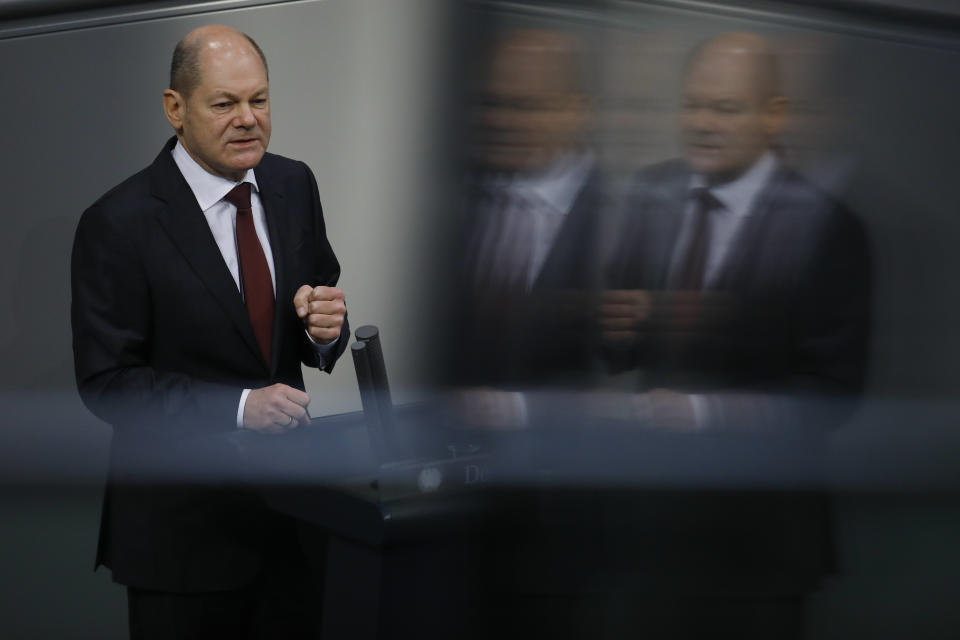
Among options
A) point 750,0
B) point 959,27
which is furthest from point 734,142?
point 959,27

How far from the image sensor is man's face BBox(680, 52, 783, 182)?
142 centimetres

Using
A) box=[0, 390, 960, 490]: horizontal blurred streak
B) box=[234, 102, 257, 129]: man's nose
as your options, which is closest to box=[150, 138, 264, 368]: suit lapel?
box=[234, 102, 257, 129]: man's nose

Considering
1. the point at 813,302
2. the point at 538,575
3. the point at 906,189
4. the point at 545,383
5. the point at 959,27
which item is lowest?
the point at 538,575

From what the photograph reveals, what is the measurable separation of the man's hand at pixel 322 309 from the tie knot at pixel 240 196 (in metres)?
0.16

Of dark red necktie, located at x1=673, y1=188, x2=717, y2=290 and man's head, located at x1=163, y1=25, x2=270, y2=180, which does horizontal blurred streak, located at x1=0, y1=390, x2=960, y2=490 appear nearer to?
dark red necktie, located at x1=673, y1=188, x2=717, y2=290

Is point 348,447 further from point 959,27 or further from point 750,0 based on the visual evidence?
point 959,27

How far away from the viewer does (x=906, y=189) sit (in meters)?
1.49

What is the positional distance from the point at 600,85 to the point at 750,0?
0.24 meters

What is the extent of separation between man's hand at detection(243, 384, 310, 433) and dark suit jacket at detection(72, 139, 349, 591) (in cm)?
3

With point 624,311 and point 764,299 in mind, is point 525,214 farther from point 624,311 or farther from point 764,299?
point 764,299

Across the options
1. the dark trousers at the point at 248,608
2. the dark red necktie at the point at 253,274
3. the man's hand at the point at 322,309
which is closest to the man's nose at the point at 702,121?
the man's hand at the point at 322,309

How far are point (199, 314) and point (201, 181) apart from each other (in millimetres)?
203

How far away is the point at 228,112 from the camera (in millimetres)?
1571

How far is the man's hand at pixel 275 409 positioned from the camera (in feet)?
5.22
